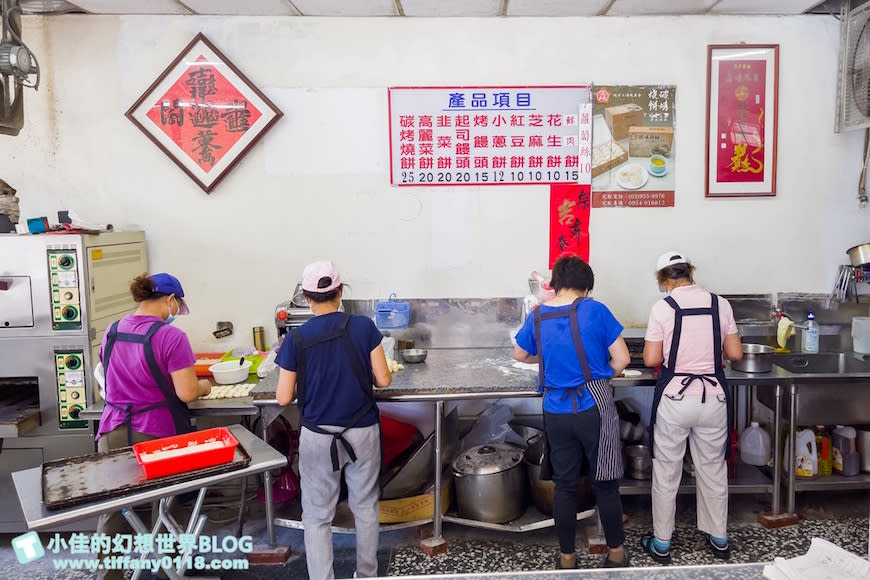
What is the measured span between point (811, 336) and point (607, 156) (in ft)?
5.26

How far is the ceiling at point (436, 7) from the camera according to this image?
3656mm

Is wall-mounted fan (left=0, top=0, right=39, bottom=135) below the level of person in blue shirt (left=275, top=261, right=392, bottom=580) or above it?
above

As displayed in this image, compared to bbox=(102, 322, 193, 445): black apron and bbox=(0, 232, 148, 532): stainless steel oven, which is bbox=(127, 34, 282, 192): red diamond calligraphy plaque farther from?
bbox=(102, 322, 193, 445): black apron

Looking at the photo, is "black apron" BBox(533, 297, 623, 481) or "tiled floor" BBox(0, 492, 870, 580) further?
"tiled floor" BBox(0, 492, 870, 580)

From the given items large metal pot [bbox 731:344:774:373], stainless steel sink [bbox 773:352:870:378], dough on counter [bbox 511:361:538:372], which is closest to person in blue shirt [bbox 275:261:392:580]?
dough on counter [bbox 511:361:538:372]

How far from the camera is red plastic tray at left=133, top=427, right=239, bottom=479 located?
6.99ft

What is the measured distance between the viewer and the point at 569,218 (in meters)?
4.04

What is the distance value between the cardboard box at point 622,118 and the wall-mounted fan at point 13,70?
3221mm

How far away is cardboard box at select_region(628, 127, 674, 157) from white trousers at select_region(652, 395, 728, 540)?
1632 millimetres

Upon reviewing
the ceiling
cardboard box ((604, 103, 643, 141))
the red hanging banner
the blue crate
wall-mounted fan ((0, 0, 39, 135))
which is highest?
the ceiling

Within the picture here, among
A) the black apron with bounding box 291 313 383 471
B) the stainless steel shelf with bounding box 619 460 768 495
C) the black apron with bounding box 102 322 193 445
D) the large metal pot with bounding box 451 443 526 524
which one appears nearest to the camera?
the black apron with bounding box 291 313 383 471

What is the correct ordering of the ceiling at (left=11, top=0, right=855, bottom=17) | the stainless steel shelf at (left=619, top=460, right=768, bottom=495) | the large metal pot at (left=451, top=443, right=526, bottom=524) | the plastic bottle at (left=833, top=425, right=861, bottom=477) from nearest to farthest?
the large metal pot at (left=451, top=443, right=526, bottom=524)
the stainless steel shelf at (left=619, top=460, right=768, bottom=495)
the plastic bottle at (left=833, top=425, right=861, bottom=477)
the ceiling at (left=11, top=0, right=855, bottom=17)

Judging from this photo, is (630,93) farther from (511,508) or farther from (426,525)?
(426,525)

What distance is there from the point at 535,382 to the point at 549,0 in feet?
6.85
